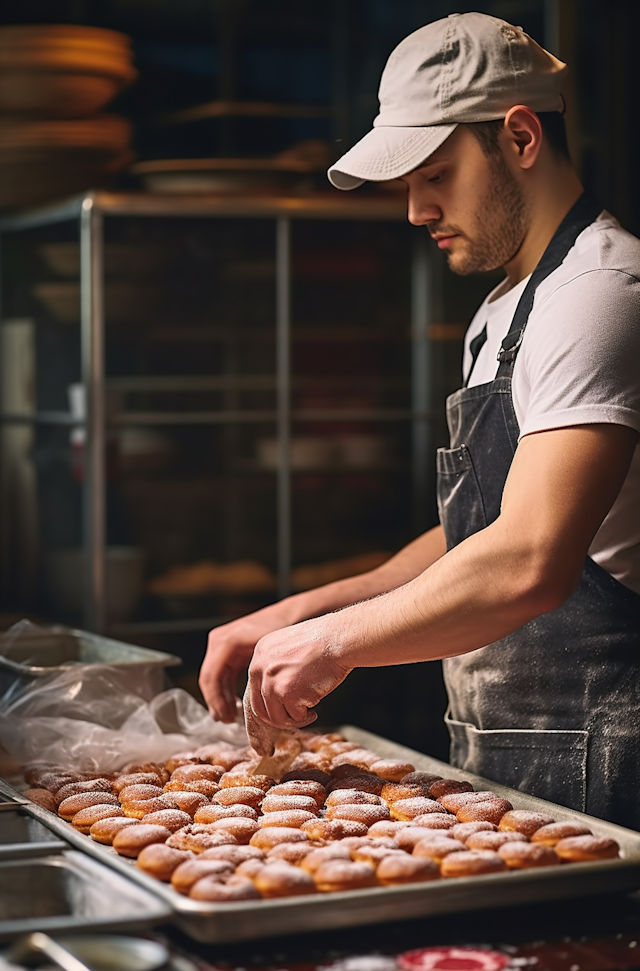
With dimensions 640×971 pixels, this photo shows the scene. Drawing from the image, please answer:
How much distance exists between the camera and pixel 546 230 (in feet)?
6.15

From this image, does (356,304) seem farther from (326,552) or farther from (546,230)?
(546,230)

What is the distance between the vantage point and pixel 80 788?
168 cm

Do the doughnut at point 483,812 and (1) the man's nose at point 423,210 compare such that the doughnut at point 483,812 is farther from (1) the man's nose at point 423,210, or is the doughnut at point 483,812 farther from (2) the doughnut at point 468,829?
(1) the man's nose at point 423,210

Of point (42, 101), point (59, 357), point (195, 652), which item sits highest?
point (42, 101)

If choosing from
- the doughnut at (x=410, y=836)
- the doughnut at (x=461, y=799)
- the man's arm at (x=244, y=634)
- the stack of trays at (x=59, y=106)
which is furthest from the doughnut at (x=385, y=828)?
the stack of trays at (x=59, y=106)

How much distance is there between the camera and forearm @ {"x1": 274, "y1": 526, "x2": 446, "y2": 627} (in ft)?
6.71

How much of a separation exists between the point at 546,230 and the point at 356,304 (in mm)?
2432

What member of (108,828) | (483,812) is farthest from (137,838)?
(483,812)

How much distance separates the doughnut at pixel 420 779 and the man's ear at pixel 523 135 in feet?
2.55

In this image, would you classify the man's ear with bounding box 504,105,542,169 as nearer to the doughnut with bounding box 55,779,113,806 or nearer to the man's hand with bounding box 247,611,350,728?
the man's hand with bounding box 247,611,350,728

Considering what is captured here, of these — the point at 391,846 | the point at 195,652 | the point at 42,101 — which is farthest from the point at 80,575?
the point at 391,846

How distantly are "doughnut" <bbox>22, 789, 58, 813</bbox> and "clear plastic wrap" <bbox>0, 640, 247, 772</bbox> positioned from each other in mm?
181

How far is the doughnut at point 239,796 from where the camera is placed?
5.28ft

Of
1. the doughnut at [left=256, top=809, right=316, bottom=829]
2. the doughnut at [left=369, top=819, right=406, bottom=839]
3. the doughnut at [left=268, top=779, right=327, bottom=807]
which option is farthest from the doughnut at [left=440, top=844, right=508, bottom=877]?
the doughnut at [left=268, top=779, right=327, bottom=807]
